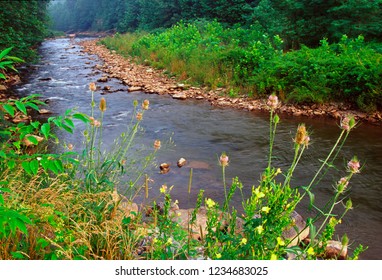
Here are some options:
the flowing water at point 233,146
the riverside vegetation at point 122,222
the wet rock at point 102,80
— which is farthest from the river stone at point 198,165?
the wet rock at point 102,80

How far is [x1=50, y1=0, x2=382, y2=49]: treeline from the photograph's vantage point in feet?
39.5

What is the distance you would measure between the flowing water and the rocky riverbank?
0.42m

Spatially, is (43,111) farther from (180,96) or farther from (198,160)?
(198,160)

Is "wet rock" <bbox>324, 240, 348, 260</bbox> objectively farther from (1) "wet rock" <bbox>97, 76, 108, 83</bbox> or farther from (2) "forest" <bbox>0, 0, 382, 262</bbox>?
(1) "wet rock" <bbox>97, 76, 108, 83</bbox>

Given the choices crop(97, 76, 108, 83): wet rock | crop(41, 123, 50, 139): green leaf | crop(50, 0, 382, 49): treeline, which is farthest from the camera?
crop(97, 76, 108, 83): wet rock

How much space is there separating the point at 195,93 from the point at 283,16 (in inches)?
207

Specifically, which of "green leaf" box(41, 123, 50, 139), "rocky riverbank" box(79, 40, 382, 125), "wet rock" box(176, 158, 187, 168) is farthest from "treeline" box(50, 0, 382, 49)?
"green leaf" box(41, 123, 50, 139)

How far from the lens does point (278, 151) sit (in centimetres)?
728

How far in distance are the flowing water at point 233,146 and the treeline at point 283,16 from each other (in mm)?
4820

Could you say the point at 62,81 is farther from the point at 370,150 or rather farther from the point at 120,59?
the point at 370,150

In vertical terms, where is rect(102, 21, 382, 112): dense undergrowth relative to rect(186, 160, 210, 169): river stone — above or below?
above

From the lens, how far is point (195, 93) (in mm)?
12172

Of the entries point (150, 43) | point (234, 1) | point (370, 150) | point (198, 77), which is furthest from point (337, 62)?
point (234, 1)
